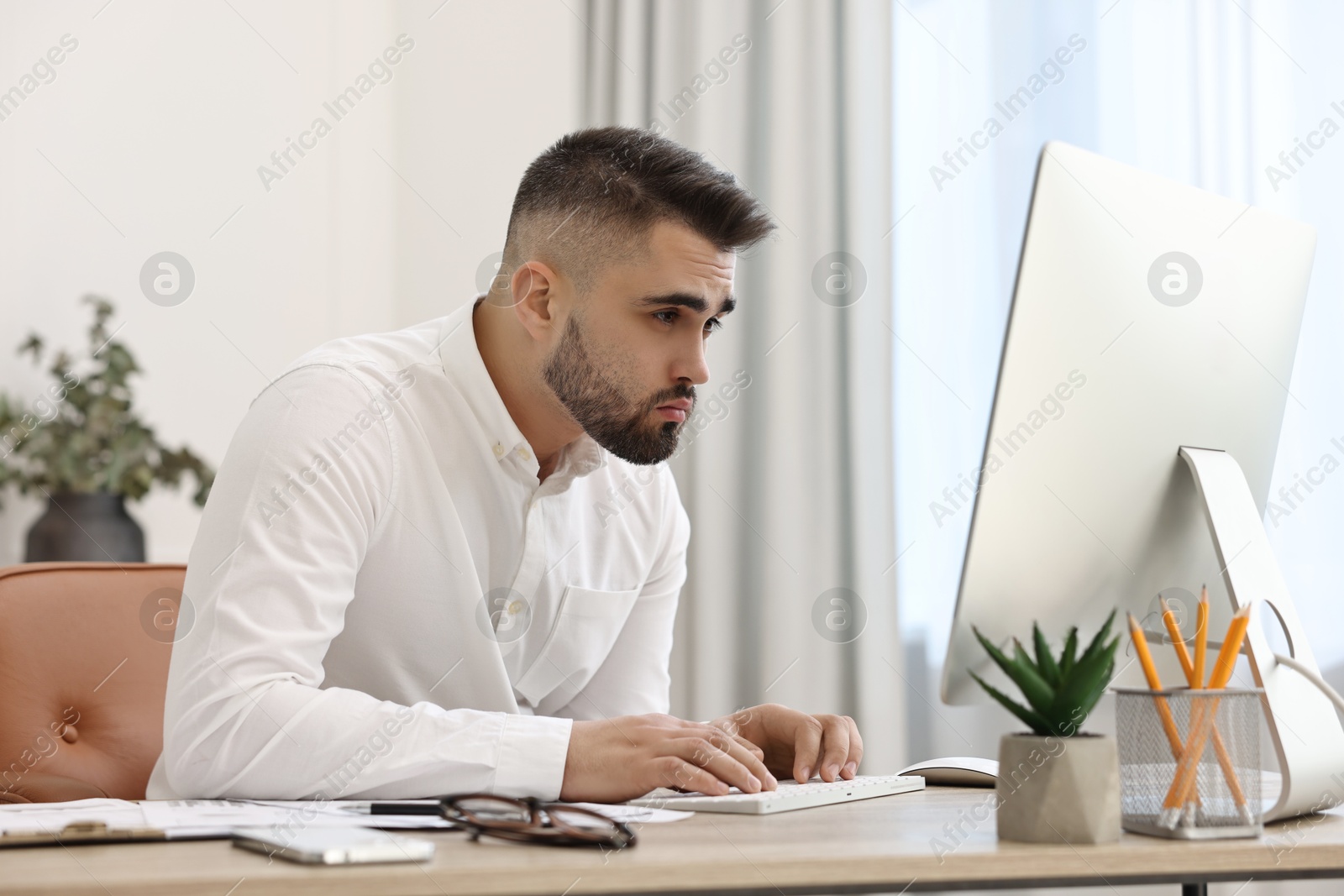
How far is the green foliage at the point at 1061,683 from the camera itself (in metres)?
0.68

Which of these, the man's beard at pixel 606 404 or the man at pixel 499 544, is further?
the man's beard at pixel 606 404

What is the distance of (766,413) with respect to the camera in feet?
8.53

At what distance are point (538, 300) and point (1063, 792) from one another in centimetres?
101

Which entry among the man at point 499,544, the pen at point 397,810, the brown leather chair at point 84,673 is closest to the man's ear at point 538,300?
the man at point 499,544

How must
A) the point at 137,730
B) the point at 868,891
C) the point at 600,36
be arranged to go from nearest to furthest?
the point at 868,891
the point at 137,730
the point at 600,36

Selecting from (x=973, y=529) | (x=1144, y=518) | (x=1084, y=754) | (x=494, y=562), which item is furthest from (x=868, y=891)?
(x=494, y=562)

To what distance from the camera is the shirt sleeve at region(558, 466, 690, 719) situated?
152 centimetres

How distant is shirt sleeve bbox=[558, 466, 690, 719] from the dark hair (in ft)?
1.16

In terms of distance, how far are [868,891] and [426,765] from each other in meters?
0.42

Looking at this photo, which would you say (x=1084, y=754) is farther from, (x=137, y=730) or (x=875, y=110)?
(x=875, y=110)

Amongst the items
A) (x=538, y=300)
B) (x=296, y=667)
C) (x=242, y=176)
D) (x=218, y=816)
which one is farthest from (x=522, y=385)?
(x=242, y=176)

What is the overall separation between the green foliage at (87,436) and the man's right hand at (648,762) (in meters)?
1.23

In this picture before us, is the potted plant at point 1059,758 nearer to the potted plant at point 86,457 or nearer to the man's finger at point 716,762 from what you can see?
the man's finger at point 716,762

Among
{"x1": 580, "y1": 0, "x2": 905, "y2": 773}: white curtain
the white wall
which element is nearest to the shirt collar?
the white wall
